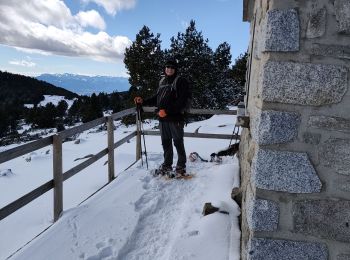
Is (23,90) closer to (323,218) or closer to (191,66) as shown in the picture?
(191,66)

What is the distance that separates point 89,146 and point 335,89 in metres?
12.1

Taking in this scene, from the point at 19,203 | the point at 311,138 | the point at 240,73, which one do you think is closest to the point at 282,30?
the point at 311,138

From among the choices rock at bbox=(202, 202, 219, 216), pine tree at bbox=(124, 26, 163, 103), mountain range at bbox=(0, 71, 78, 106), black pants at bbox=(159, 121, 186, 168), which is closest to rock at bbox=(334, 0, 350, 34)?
rock at bbox=(202, 202, 219, 216)

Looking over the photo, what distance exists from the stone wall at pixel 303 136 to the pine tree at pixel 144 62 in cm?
2220

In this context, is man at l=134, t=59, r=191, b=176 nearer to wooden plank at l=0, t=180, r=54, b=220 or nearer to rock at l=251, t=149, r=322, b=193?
wooden plank at l=0, t=180, r=54, b=220

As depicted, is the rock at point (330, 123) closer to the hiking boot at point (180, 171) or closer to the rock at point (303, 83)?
the rock at point (303, 83)

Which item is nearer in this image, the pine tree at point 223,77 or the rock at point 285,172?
the rock at point 285,172

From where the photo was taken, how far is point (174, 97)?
5500mm

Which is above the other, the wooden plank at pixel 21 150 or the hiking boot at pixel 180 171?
the wooden plank at pixel 21 150

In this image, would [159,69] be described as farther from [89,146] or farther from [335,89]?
[335,89]

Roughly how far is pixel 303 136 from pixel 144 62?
23.9 m

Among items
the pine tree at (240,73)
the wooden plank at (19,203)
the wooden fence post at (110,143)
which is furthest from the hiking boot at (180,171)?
the pine tree at (240,73)

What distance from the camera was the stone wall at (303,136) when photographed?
2357 mm

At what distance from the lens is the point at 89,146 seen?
13.6m
